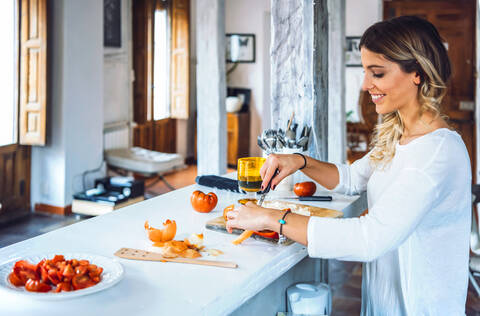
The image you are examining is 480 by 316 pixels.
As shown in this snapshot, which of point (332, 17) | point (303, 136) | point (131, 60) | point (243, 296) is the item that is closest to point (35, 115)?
point (131, 60)

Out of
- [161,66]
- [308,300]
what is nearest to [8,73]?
[161,66]

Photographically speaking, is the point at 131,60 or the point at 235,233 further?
the point at 131,60

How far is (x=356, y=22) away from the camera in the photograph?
8.30 m

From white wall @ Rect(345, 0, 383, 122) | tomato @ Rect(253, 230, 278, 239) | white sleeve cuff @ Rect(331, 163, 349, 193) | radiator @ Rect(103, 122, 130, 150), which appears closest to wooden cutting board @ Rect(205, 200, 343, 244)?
tomato @ Rect(253, 230, 278, 239)

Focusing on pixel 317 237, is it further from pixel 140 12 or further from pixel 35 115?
pixel 140 12

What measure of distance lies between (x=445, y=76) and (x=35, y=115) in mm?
4772

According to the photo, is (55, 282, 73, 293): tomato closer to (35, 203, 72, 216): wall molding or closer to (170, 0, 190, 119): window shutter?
(35, 203, 72, 216): wall molding

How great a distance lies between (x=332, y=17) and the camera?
5727 mm

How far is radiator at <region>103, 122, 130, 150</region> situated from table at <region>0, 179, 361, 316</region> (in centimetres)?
464

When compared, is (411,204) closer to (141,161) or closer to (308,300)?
(308,300)

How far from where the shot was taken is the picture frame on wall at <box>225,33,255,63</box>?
9133 millimetres

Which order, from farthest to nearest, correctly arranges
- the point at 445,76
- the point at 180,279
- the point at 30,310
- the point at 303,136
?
the point at 303,136, the point at 445,76, the point at 180,279, the point at 30,310

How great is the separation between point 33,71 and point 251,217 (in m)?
4.58

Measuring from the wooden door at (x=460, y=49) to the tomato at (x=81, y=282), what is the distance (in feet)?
21.8
